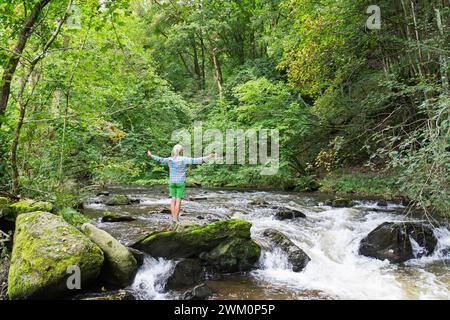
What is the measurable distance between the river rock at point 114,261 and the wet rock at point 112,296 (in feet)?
0.69

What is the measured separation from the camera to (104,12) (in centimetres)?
483

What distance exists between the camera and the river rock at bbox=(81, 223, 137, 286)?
4.81 metres

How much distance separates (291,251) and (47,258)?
13.8ft

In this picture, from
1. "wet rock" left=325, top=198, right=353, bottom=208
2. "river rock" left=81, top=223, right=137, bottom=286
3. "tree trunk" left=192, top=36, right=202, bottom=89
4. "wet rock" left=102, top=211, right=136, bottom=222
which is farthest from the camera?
"tree trunk" left=192, top=36, right=202, bottom=89

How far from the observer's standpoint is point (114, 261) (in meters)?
4.84

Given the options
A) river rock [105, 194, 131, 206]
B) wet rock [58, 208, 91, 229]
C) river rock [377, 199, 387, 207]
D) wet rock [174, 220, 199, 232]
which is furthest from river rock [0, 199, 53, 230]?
river rock [377, 199, 387, 207]

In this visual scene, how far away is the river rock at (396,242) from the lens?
643cm

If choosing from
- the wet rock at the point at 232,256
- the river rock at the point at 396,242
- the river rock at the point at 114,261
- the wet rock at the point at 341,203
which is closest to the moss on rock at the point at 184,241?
the wet rock at the point at 232,256

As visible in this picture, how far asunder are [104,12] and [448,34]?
6820 millimetres

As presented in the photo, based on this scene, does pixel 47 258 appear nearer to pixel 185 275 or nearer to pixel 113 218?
pixel 185 275

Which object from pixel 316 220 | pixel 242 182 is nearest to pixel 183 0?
pixel 316 220

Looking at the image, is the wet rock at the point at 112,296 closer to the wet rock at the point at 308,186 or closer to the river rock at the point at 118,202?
the river rock at the point at 118,202

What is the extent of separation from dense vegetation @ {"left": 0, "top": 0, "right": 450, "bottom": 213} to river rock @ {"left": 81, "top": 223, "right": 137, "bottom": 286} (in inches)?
64.0

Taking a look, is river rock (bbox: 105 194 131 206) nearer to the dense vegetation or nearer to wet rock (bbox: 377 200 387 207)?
the dense vegetation
